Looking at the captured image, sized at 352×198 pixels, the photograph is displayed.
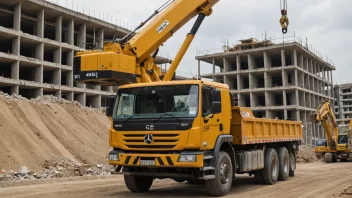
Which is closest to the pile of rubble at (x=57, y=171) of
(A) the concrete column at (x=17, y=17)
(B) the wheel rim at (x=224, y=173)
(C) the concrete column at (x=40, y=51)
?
(B) the wheel rim at (x=224, y=173)

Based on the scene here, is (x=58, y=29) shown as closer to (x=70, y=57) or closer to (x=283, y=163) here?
(x=70, y=57)

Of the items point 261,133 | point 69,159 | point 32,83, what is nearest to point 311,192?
point 261,133

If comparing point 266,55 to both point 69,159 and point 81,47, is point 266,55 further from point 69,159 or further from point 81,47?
point 69,159

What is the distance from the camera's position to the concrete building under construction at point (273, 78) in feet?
180

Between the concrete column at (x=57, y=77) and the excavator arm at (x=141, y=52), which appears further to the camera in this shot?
the concrete column at (x=57, y=77)

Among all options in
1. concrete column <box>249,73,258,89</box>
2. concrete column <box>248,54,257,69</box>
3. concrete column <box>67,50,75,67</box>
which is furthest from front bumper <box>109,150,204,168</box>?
concrete column <box>248,54,257,69</box>

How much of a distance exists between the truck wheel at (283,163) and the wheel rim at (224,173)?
14.8 feet

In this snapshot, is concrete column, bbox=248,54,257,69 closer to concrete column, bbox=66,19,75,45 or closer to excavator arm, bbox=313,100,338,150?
concrete column, bbox=66,19,75,45

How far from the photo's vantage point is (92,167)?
1741 centimetres

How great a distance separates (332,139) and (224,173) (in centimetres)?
2309

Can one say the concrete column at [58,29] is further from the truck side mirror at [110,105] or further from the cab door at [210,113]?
the cab door at [210,113]

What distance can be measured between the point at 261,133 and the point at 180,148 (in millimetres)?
4365

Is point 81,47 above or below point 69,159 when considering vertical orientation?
above

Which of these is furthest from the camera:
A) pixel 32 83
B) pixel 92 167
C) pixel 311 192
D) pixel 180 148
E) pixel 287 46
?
pixel 287 46
